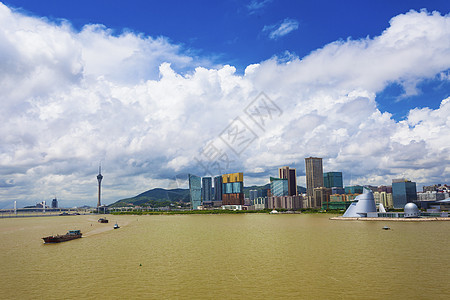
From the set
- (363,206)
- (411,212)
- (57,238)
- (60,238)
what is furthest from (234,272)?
(411,212)

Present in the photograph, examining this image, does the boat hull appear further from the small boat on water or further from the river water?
the river water

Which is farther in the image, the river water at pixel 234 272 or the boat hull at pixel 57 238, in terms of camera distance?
the boat hull at pixel 57 238

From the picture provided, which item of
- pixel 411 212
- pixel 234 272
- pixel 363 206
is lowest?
pixel 411 212

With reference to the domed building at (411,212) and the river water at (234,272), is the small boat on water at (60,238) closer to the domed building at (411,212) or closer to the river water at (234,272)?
the river water at (234,272)

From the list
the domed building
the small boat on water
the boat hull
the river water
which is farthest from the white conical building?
the boat hull

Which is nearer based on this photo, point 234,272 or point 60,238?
point 234,272

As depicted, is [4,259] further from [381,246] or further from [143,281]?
[381,246]

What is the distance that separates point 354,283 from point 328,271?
16.0 feet

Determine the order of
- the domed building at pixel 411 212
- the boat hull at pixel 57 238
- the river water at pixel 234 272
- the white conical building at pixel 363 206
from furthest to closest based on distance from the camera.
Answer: the white conical building at pixel 363 206 → the domed building at pixel 411 212 → the boat hull at pixel 57 238 → the river water at pixel 234 272

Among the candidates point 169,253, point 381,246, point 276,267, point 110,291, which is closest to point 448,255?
point 381,246

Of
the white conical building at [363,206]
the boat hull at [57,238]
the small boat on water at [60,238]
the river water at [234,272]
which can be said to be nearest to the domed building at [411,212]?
the white conical building at [363,206]

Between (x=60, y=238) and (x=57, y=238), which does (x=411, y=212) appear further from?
(x=57, y=238)

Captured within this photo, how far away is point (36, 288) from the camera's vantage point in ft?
104

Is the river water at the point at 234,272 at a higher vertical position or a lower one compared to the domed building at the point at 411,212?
higher
